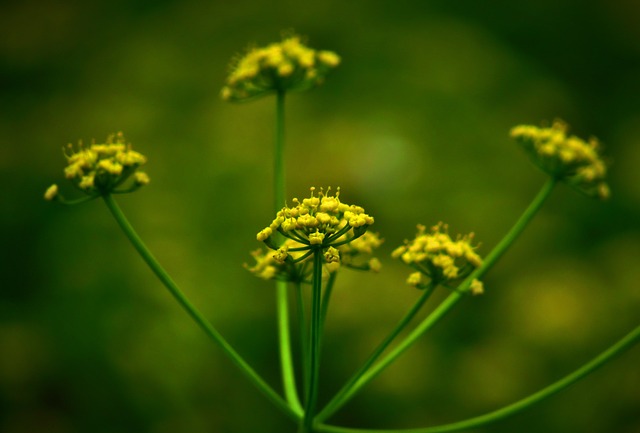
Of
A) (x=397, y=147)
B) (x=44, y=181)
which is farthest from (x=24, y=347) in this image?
(x=397, y=147)

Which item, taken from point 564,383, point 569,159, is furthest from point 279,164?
point 564,383

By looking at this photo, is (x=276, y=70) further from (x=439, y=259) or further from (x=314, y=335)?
(x=314, y=335)

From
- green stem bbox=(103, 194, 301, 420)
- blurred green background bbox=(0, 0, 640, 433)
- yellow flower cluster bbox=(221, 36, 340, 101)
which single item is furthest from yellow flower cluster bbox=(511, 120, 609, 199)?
blurred green background bbox=(0, 0, 640, 433)

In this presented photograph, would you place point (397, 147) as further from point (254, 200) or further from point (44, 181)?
point (44, 181)

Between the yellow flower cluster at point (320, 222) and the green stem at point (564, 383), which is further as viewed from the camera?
the green stem at point (564, 383)

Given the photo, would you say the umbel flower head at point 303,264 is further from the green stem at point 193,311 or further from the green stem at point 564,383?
the green stem at point 564,383

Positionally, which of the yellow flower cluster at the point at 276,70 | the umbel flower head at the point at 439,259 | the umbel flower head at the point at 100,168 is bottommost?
the umbel flower head at the point at 439,259

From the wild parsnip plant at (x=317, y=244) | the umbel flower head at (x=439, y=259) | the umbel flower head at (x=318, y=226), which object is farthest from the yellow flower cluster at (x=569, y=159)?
the umbel flower head at (x=318, y=226)
